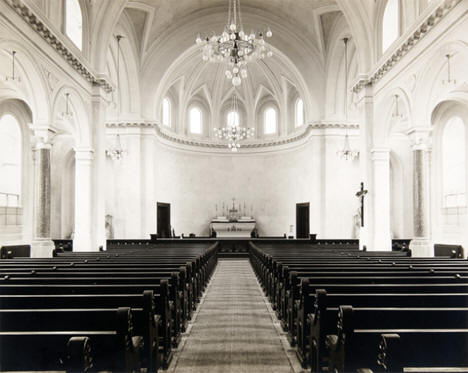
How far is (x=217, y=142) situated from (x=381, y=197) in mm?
15811

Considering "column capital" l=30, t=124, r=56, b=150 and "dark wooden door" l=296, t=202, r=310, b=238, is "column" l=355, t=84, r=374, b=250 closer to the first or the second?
"dark wooden door" l=296, t=202, r=310, b=238

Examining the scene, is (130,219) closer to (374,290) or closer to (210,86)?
(210,86)

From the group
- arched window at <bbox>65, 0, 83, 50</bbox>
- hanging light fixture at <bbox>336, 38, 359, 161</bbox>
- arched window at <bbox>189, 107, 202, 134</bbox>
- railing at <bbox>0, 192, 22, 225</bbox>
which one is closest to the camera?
arched window at <bbox>65, 0, 83, 50</bbox>

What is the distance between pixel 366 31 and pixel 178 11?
35.1 feet

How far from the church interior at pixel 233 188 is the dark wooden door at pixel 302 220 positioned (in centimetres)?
15

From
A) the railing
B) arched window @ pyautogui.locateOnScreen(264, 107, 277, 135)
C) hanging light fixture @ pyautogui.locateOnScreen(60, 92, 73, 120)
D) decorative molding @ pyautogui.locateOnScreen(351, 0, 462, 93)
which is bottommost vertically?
the railing

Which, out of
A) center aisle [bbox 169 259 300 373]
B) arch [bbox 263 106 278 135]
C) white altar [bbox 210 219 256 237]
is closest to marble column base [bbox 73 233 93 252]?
center aisle [bbox 169 259 300 373]

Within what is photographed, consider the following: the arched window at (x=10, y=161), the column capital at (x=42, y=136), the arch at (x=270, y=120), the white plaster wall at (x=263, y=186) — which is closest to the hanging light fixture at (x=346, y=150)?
the white plaster wall at (x=263, y=186)

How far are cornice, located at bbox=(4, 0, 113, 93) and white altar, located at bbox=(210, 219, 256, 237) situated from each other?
12.0 metres

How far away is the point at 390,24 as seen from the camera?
14.9 metres

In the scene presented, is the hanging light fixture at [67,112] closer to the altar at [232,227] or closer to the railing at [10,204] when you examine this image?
the railing at [10,204]

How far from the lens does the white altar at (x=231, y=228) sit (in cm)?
2622

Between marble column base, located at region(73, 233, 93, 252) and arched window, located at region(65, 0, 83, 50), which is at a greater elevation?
arched window, located at region(65, 0, 83, 50)

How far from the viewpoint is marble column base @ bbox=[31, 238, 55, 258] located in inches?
485
